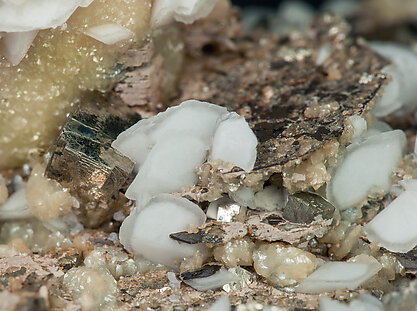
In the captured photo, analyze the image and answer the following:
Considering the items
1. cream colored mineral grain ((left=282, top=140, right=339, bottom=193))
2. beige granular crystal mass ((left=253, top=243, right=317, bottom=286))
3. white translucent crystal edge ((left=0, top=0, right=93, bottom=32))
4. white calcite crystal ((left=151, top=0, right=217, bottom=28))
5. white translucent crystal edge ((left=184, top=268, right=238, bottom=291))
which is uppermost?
white translucent crystal edge ((left=0, top=0, right=93, bottom=32))

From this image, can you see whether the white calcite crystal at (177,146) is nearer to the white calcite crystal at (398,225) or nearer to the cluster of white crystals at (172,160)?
the cluster of white crystals at (172,160)

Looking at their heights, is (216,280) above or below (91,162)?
below

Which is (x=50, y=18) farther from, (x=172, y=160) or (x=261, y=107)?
(x=261, y=107)

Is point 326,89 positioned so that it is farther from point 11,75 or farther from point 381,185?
point 11,75

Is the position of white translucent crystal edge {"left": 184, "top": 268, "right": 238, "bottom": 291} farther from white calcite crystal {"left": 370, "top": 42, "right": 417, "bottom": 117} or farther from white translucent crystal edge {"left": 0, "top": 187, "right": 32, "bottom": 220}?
white calcite crystal {"left": 370, "top": 42, "right": 417, "bottom": 117}

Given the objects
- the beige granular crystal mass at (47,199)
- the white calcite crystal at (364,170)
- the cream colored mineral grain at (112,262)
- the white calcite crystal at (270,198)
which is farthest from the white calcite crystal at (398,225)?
Answer: the beige granular crystal mass at (47,199)

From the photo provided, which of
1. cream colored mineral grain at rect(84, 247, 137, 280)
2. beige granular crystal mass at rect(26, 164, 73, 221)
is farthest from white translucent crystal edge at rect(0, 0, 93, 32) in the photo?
cream colored mineral grain at rect(84, 247, 137, 280)

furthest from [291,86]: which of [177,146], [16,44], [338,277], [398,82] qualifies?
[16,44]

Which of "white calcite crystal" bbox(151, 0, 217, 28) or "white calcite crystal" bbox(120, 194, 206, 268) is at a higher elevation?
"white calcite crystal" bbox(151, 0, 217, 28)
